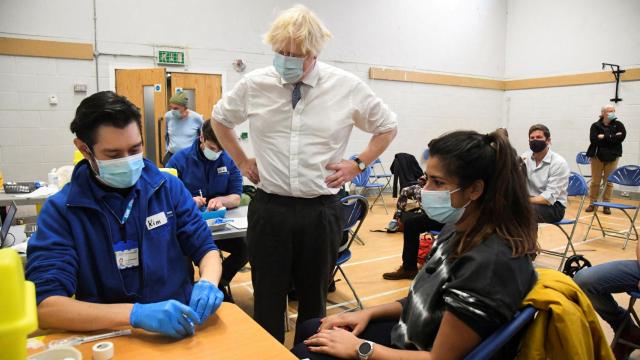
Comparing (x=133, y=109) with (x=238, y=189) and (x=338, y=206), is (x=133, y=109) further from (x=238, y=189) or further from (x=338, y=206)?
(x=238, y=189)

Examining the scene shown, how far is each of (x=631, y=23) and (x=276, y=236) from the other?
341 inches

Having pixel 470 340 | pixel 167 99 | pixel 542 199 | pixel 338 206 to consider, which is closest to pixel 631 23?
pixel 542 199

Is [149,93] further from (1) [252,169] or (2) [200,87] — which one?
(1) [252,169]

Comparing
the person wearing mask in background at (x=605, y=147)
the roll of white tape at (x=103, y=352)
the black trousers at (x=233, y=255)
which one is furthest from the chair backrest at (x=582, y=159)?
the roll of white tape at (x=103, y=352)

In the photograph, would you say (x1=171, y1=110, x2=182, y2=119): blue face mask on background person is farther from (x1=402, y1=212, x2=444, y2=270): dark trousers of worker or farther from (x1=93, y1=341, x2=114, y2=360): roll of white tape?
(x1=93, y1=341, x2=114, y2=360): roll of white tape

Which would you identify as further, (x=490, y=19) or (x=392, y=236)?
(x=490, y=19)

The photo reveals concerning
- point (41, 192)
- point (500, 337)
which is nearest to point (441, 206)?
point (500, 337)

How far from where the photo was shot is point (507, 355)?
48.3 inches

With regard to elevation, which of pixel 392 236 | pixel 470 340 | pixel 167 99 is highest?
pixel 167 99

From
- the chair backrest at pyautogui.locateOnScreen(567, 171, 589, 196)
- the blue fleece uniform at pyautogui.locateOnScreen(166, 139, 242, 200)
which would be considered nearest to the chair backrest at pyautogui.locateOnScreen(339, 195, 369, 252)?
the blue fleece uniform at pyautogui.locateOnScreen(166, 139, 242, 200)

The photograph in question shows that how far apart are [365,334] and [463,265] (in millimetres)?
511

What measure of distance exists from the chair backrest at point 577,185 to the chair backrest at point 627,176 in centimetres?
110

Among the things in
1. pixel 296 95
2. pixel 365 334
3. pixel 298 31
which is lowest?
pixel 365 334

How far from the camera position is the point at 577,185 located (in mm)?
4621
